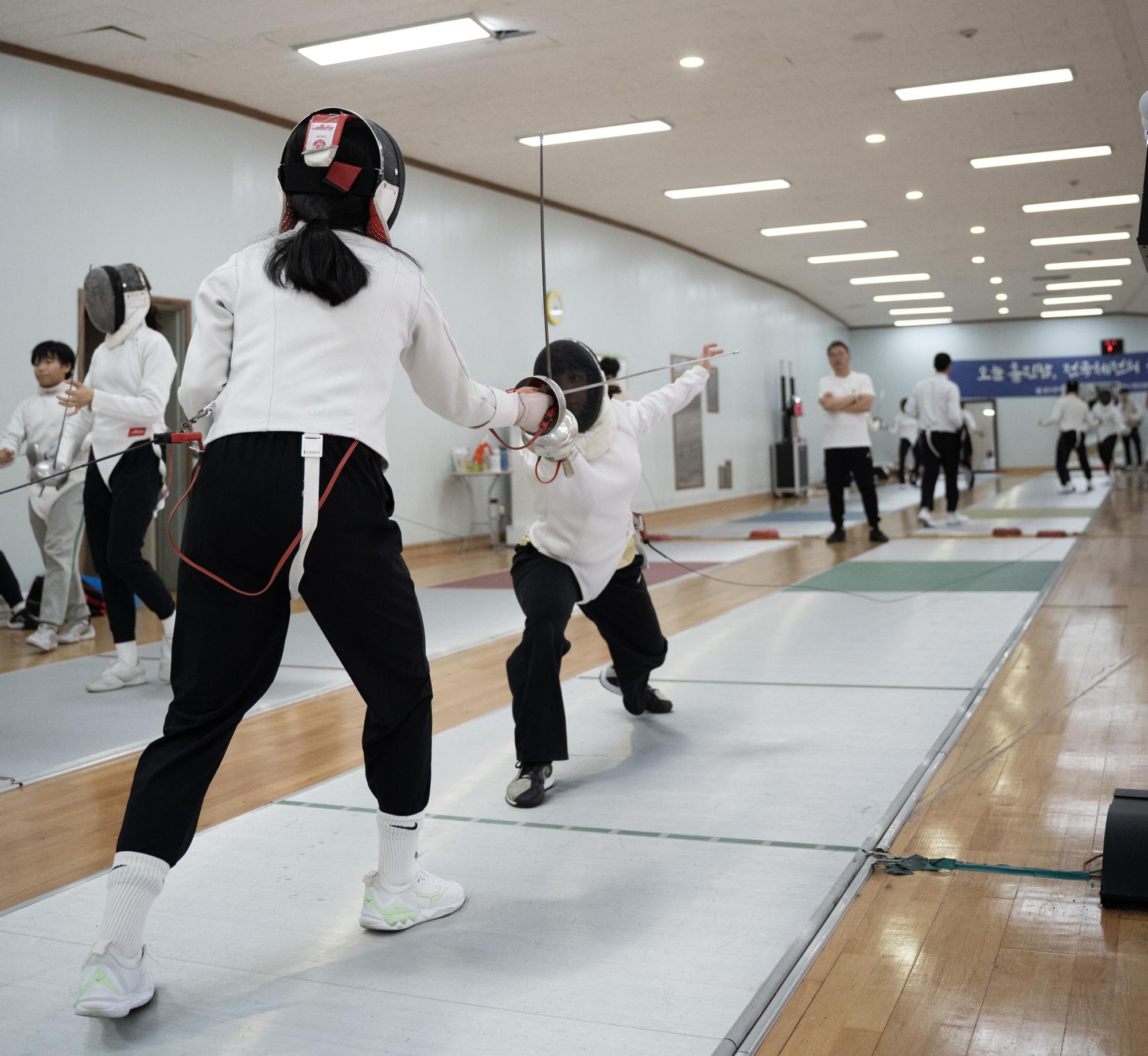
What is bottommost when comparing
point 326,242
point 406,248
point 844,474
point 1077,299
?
point 844,474

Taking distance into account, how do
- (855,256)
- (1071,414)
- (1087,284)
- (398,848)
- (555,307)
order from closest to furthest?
1. (398,848)
2. (555,307)
3. (1071,414)
4. (855,256)
5. (1087,284)

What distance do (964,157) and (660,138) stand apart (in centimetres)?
256

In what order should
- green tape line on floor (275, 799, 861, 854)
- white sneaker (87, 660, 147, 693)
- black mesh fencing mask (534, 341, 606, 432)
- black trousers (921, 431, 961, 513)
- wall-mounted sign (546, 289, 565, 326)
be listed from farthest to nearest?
wall-mounted sign (546, 289, 565, 326)
black trousers (921, 431, 961, 513)
white sneaker (87, 660, 147, 693)
black mesh fencing mask (534, 341, 606, 432)
green tape line on floor (275, 799, 861, 854)

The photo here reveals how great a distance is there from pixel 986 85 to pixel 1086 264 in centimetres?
864

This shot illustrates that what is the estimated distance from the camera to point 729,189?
9.91 m

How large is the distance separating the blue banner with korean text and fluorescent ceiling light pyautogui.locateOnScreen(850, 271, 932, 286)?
4942mm

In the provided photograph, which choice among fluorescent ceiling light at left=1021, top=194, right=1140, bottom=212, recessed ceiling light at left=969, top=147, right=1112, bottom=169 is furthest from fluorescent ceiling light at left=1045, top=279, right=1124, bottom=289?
recessed ceiling light at left=969, top=147, right=1112, bottom=169

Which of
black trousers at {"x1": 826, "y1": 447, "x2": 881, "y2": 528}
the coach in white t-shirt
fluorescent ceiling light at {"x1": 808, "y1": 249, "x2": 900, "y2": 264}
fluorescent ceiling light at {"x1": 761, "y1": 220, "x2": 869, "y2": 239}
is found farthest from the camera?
fluorescent ceiling light at {"x1": 808, "y1": 249, "x2": 900, "y2": 264}

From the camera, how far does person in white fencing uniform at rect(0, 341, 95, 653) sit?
4.94 metres

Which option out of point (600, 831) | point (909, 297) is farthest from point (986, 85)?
point (909, 297)

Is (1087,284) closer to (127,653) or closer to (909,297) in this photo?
(909,297)

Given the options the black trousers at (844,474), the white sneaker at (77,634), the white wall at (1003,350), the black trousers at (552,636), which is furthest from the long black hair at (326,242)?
the white wall at (1003,350)

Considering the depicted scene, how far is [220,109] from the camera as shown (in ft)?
22.4

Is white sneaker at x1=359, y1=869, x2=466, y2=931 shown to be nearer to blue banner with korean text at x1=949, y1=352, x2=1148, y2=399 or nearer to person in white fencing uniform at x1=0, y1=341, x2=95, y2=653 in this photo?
person in white fencing uniform at x1=0, y1=341, x2=95, y2=653
